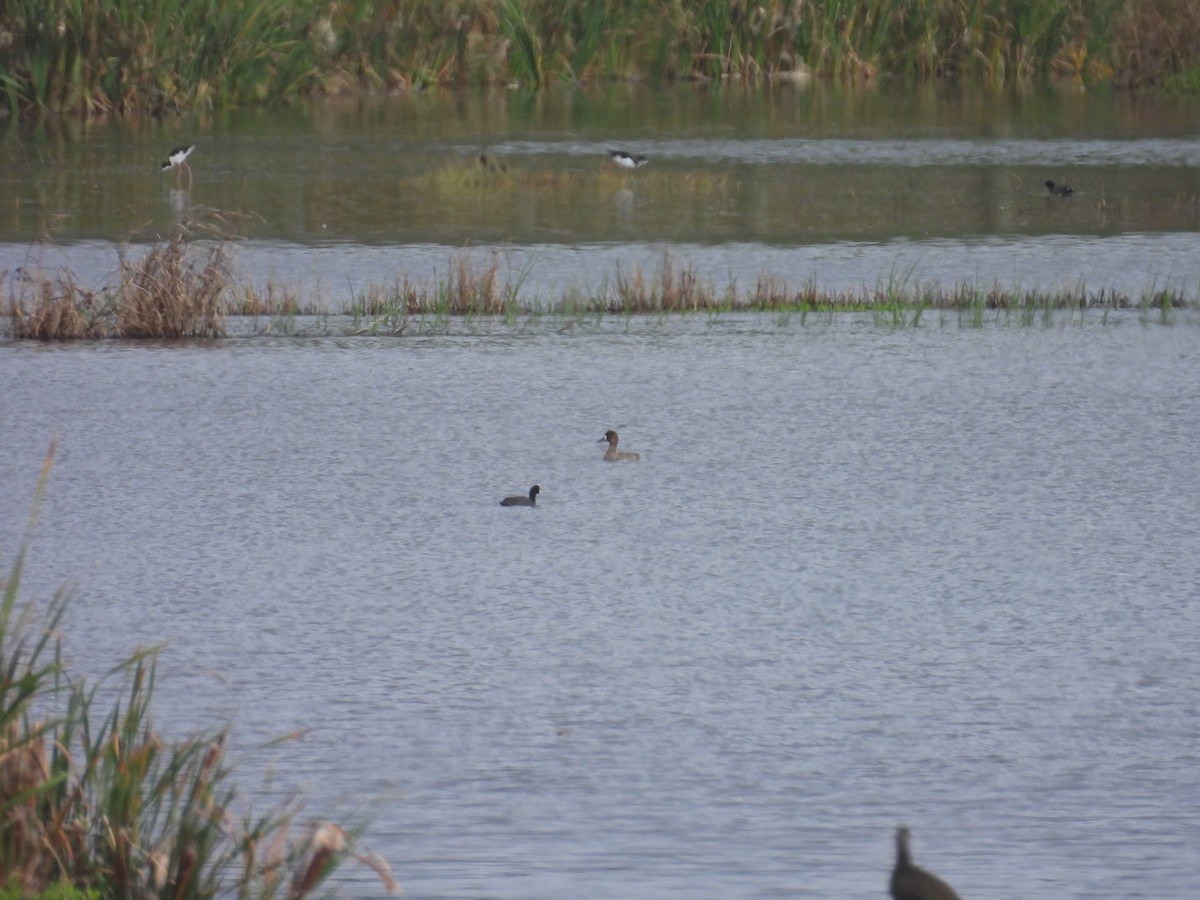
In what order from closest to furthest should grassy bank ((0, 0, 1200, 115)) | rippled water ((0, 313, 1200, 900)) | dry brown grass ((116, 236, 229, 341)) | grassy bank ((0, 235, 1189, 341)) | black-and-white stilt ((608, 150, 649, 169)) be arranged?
1. rippled water ((0, 313, 1200, 900))
2. dry brown grass ((116, 236, 229, 341))
3. grassy bank ((0, 235, 1189, 341))
4. black-and-white stilt ((608, 150, 649, 169))
5. grassy bank ((0, 0, 1200, 115))

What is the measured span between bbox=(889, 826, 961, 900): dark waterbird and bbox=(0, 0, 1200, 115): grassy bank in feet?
85.6

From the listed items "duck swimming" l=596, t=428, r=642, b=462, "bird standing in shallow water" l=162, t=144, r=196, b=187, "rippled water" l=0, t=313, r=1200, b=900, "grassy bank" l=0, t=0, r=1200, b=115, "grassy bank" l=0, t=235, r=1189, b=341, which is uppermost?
"grassy bank" l=0, t=0, r=1200, b=115

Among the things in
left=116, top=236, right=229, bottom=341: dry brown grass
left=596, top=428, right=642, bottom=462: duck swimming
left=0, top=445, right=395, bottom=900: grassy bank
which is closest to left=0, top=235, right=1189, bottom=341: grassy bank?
→ left=116, top=236, right=229, bottom=341: dry brown grass

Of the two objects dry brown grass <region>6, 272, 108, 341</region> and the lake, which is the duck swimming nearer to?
the lake

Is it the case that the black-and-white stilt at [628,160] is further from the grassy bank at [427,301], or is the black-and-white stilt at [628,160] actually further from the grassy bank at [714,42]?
the grassy bank at [714,42]

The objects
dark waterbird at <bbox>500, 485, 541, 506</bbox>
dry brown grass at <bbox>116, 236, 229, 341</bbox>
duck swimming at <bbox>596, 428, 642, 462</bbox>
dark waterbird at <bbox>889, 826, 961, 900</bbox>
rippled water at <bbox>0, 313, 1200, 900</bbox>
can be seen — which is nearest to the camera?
dark waterbird at <bbox>889, 826, 961, 900</bbox>

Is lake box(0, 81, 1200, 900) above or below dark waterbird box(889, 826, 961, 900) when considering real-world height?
below

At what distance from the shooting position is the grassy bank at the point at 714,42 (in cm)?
3238

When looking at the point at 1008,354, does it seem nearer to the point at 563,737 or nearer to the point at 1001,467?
the point at 1001,467

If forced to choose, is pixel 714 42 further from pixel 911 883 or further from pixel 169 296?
pixel 911 883

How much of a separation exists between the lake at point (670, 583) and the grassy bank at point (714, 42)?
18.1 meters

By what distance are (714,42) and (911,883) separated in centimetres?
3057

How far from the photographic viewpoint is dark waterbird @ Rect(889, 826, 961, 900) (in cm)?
428

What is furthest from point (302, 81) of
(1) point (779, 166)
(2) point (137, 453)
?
(2) point (137, 453)
